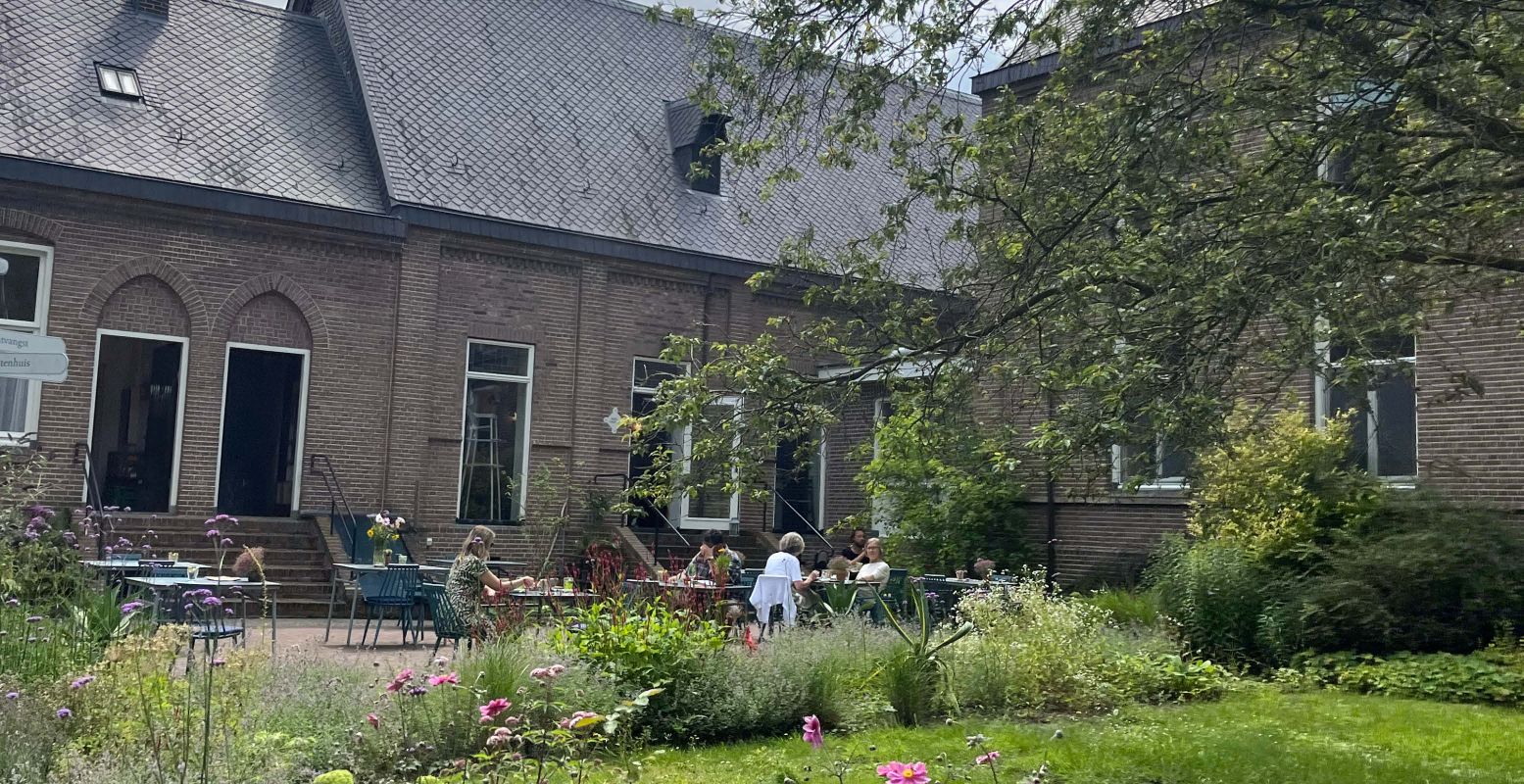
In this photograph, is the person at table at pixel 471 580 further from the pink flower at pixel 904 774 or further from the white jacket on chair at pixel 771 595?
the pink flower at pixel 904 774

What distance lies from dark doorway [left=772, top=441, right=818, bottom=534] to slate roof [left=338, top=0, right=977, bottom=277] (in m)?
3.78

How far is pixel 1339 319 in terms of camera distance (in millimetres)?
7652

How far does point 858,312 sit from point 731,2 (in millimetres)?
2650

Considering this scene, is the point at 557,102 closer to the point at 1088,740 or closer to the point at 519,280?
the point at 519,280

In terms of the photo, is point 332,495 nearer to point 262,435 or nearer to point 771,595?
point 262,435

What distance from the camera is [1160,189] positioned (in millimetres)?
8039

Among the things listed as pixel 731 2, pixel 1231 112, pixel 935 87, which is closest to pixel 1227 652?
pixel 1231 112

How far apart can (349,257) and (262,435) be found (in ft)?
9.14

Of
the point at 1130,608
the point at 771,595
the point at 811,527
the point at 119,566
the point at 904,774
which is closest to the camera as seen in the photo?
the point at 904,774

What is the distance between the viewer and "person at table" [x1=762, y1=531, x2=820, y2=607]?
43.7 feet

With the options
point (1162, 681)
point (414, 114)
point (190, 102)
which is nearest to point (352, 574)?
point (190, 102)

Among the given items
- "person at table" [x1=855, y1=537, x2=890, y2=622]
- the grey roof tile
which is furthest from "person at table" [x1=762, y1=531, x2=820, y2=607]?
the grey roof tile

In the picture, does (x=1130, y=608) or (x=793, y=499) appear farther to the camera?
(x=793, y=499)

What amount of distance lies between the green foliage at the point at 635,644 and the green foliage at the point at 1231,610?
18.1 ft
